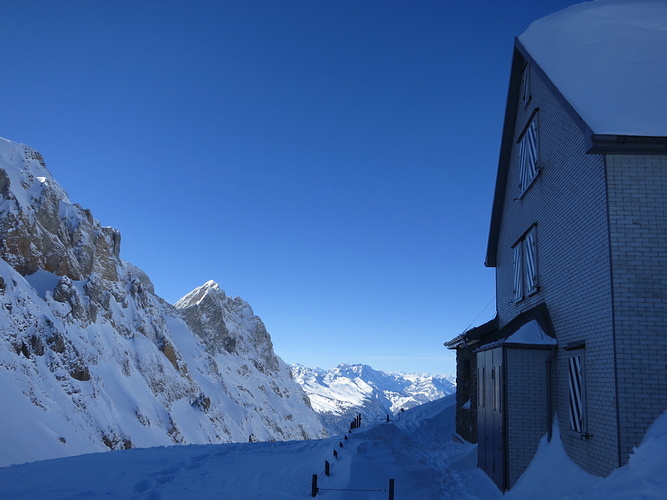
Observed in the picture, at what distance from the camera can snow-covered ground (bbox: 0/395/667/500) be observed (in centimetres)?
783

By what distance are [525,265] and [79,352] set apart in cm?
5981

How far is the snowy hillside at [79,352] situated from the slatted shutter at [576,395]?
119 feet

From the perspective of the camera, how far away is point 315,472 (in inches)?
502

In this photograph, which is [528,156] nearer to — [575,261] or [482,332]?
[575,261]

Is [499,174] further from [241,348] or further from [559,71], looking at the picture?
[241,348]

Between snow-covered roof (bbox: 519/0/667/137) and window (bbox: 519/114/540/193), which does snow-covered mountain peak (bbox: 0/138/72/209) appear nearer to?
window (bbox: 519/114/540/193)

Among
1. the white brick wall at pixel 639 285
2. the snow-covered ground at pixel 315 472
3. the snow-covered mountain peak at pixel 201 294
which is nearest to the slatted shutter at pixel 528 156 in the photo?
the white brick wall at pixel 639 285

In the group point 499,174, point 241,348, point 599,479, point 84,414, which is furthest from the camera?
point 241,348

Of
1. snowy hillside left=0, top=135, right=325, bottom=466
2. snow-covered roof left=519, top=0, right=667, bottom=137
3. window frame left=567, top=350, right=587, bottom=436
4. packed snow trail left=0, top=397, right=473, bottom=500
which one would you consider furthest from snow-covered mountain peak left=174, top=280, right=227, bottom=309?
window frame left=567, top=350, right=587, bottom=436

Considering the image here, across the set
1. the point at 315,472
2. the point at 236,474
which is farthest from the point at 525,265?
the point at 236,474

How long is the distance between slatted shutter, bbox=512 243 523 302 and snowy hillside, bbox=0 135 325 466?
34.3 m

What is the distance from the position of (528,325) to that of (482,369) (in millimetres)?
2554

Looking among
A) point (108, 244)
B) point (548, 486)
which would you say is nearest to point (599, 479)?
point (548, 486)

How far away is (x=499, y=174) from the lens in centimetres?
1631
